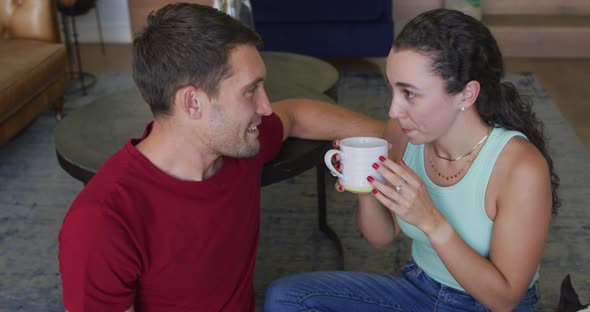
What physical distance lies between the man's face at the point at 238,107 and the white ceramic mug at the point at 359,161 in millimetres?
167

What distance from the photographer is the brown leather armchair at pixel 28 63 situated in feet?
10.0

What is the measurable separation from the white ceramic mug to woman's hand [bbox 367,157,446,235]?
0.7 inches

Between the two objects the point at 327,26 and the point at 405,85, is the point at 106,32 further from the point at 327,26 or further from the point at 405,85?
the point at 405,85

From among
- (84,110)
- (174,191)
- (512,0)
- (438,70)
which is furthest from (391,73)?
(512,0)

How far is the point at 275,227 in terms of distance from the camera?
2559 mm

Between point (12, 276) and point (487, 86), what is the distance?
170 cm

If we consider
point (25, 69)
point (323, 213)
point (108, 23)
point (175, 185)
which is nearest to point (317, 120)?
point (175, 185)

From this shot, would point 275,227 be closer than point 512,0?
Yes

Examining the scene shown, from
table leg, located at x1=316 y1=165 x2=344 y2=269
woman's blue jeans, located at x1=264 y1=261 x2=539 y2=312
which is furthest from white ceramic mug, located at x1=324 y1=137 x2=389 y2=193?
table leg, located at x1=316 y1=165 x2=344 y2=269

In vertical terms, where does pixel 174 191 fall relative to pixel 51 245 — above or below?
above

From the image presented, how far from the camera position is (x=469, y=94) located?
129cm

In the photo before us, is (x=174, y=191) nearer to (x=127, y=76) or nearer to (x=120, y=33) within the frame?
(x=127, y=76)

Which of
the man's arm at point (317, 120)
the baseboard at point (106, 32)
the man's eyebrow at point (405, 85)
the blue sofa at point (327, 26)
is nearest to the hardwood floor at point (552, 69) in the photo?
the baseboard at point (106, 32)

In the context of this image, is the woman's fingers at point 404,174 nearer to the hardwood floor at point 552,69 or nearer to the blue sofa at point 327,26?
the hardwood floor at point 552,69
